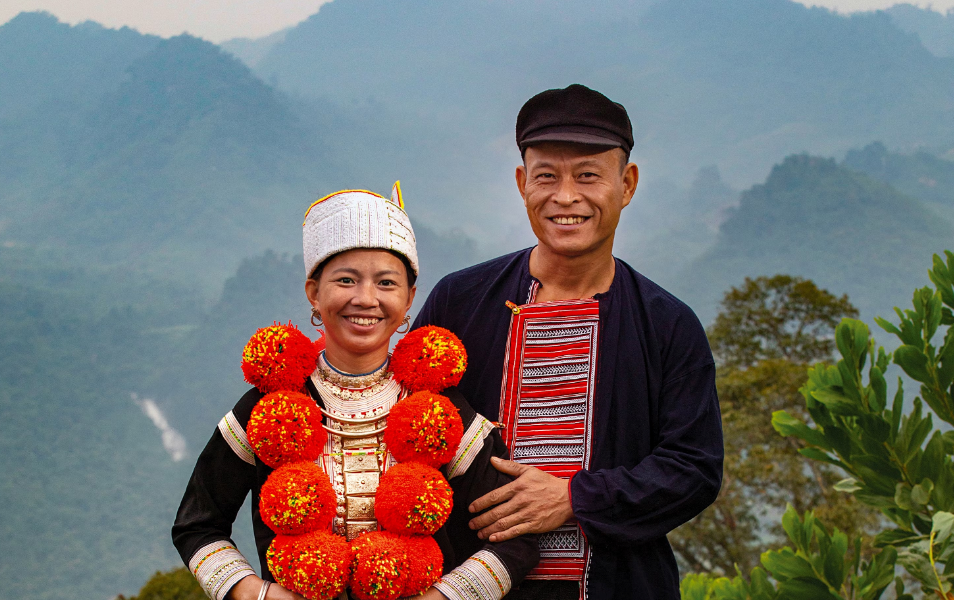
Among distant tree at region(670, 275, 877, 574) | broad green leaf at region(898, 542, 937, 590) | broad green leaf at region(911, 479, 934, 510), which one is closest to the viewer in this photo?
broad green leaf at region(898, 542, 937, 590)

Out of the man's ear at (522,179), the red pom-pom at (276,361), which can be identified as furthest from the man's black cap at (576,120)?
the red pom-pom at (276,361)

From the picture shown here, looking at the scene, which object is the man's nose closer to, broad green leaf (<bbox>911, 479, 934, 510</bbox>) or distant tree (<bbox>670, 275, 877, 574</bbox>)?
broad green leaf (<bbox>911, 479, 934, 510</bbox>)

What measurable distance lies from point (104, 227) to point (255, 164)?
16.4m

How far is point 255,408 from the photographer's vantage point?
228 cm

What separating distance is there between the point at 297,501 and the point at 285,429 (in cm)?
19

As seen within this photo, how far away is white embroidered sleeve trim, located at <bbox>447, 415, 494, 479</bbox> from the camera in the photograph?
7.97 ft

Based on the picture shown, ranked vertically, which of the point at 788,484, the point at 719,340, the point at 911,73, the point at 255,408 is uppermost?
the point at 911,73

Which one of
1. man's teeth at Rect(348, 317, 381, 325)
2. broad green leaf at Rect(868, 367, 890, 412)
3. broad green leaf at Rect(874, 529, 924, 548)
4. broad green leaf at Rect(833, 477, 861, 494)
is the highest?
man's teeth at Rect(348, 317, 381, 325)

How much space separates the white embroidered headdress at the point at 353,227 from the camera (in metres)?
2.35

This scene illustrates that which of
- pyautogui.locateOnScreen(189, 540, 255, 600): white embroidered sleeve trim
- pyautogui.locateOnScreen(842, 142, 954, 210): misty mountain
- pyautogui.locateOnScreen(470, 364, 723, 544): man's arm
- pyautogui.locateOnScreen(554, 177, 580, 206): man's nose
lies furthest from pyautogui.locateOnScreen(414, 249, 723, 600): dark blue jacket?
pyautogui.locateOnScreen(842, 142, 954, 210): misty mountain

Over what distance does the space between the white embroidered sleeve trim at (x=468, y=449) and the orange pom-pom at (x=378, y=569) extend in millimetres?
297

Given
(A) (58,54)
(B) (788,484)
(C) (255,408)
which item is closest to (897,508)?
(C) (255,408)

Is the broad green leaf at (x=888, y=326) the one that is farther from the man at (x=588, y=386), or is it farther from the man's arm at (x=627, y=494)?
the man's arm at (x=627, y=494)

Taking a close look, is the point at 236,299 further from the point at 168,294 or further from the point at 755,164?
the point at 755,164
